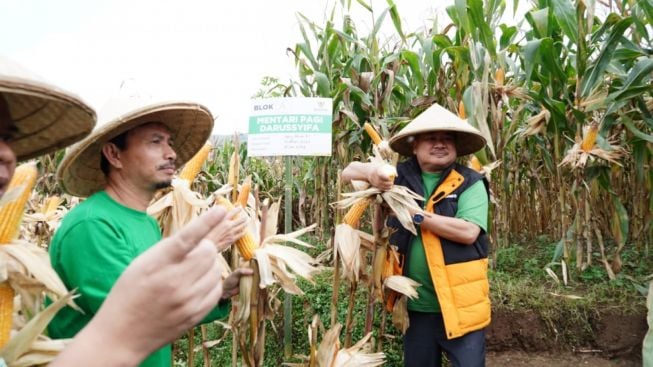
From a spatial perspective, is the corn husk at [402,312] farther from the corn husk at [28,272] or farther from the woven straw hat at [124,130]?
the corn husk at [28,272]

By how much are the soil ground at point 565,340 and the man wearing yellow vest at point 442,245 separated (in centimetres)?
125

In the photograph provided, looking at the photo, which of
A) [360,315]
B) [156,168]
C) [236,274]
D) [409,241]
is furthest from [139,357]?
[360,315]

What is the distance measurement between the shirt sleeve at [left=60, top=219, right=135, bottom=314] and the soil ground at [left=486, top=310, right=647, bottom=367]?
289 centimetres

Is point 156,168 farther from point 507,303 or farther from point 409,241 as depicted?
point 507,303

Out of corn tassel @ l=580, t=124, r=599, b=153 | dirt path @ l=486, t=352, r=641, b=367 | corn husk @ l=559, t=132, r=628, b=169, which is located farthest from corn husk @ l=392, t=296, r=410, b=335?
corn tassel @ l=580, t=124, r=599, b=153

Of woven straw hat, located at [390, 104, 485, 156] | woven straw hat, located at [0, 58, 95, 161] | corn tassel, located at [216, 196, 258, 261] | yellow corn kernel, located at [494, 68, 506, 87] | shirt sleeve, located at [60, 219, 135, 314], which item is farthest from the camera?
yellow corn kernel, located at [494, 68, 506, 87]

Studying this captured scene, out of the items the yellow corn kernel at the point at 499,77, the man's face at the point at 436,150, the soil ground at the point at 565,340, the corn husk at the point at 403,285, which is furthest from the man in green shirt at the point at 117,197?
the yellow corn kernel at the point at 499,77

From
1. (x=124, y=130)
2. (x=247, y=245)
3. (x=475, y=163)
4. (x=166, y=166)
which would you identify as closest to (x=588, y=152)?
(x=475, y=163)

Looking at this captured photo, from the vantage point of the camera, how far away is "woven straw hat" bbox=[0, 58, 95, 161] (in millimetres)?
833

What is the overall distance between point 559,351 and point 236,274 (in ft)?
9.07

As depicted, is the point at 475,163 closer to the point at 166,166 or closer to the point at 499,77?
the point at 499,77

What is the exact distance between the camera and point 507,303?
145 inches

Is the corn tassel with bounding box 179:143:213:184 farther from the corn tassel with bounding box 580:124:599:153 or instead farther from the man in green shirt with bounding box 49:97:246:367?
the corn tassel with bounding box 580:124:599:153

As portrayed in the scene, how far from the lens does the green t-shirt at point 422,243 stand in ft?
7.66
